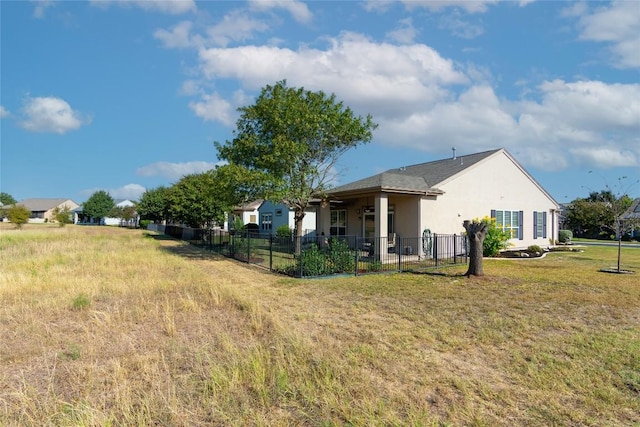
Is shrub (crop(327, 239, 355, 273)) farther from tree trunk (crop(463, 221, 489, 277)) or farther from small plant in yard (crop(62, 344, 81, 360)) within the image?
small plant in yard (crop(62, 344, 81, 360))

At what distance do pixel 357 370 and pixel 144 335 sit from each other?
11.7ft

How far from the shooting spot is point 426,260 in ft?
52.6

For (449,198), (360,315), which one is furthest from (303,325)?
(449,198)

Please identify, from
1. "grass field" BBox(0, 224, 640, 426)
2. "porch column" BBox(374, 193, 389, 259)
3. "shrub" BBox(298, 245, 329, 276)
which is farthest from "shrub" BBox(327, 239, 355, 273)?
"porch column" BBox(374, 193, 389, 259)

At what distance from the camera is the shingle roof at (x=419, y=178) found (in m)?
15.9

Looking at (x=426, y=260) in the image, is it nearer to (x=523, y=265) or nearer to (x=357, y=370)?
(x=523, y=265)

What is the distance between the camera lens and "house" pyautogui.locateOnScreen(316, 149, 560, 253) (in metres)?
16.8

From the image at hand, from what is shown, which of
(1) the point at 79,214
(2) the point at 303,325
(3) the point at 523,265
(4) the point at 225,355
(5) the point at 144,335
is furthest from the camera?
(1) the point at 79,214

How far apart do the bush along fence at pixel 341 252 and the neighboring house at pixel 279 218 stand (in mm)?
9817

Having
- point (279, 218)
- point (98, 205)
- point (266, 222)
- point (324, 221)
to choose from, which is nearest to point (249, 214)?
point (266, 222)

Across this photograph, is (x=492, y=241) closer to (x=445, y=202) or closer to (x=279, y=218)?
(x=445, y=202)

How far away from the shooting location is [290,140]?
15.5 m

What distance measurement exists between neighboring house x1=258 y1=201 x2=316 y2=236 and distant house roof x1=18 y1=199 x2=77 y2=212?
3807 inches

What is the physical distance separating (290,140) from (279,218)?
1860 centimetres
